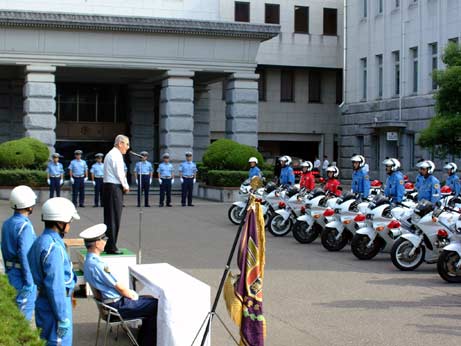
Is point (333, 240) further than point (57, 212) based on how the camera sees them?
Yes

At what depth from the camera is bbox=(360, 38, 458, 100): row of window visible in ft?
125

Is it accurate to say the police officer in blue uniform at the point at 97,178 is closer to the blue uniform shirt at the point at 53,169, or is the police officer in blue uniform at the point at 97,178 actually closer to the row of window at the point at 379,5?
the blue uniform shirt at the point at 53,169

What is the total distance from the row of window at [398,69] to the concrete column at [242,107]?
310 inches

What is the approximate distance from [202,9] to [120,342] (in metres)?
28.6

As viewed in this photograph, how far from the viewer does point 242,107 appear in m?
34.8

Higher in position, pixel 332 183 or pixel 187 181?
pixel 187 181

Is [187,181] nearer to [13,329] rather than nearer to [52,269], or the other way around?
[52,269]

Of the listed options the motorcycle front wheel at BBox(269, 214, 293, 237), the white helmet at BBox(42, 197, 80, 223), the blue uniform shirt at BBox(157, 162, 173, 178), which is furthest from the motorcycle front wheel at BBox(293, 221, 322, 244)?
the white helmet at BBox(42, 197, 80, 223)

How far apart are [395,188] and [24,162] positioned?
16403 millimetres

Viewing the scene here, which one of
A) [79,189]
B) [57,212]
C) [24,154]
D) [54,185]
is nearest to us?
[57,212]

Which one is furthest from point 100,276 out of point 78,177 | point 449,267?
point 78,177

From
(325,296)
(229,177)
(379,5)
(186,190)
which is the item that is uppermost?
(379,5)

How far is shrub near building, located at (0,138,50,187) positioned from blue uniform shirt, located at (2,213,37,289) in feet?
69.5

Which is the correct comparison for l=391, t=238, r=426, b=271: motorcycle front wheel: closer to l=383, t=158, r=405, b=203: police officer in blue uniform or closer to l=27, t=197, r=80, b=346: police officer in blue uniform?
l=383, t=158, r=405, b=203: police officer in blue uniform
